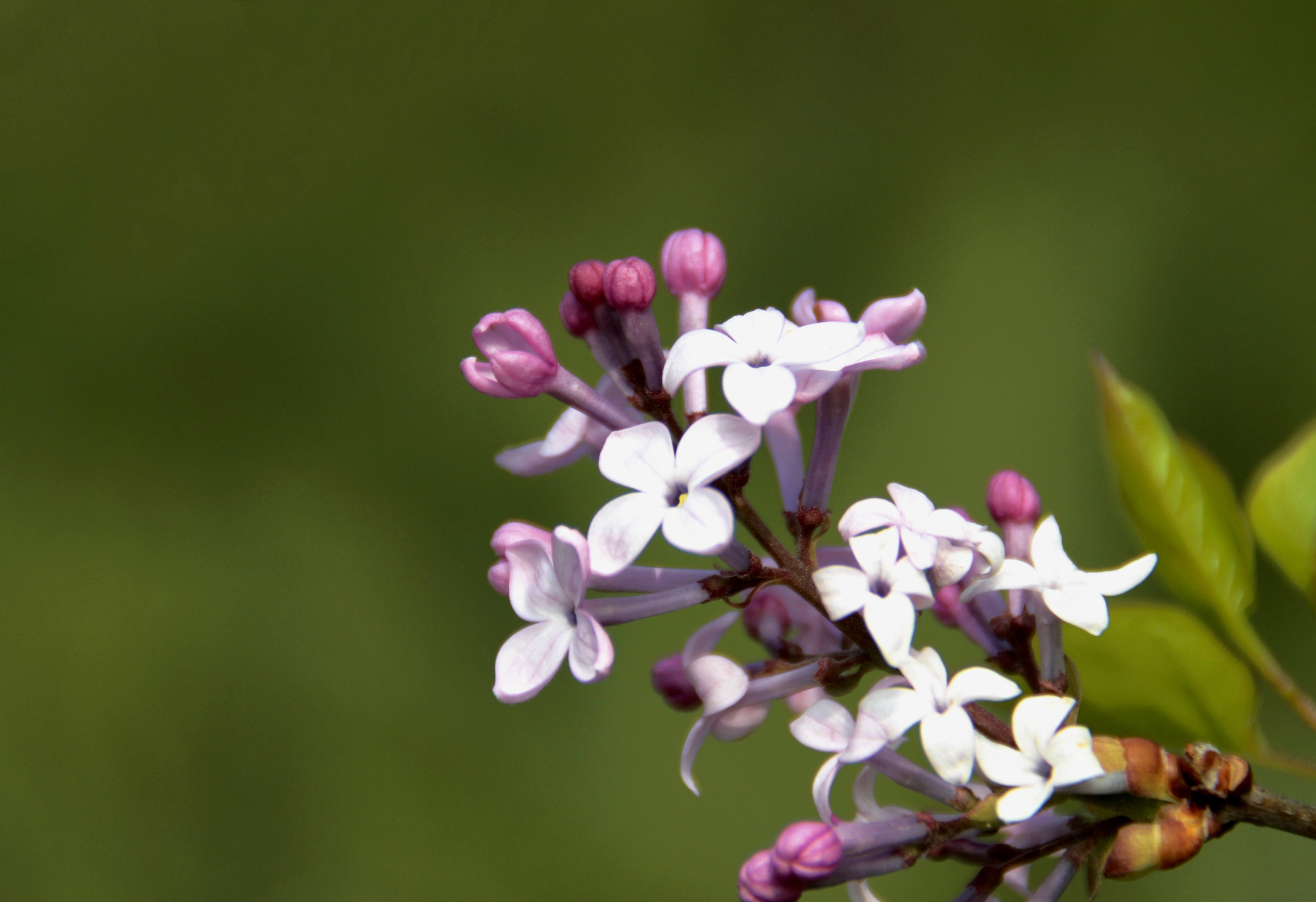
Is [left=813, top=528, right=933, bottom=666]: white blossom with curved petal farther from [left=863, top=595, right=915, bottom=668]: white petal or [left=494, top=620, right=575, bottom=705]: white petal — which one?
[left=494, top=620, right=575, bottom=705]: white petal

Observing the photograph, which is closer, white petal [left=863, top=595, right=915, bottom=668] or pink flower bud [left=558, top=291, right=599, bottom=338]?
white petal [left=863, top=595, right=915, bottom=668]

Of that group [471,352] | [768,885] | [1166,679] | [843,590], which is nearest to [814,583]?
[843,590]

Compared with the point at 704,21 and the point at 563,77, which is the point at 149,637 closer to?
the point at 563,77

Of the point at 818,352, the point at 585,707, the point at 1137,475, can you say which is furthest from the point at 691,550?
the point at 585,707

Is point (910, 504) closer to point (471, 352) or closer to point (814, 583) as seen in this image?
point (814, 583)

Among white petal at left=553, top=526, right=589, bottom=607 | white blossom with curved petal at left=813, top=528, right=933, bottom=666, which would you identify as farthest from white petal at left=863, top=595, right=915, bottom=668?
white petal at left=553, top=526, right=589, bottom=607

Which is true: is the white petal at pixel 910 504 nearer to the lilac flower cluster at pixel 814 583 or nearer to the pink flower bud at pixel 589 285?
the lilac flower cluster at pixel 814 583
